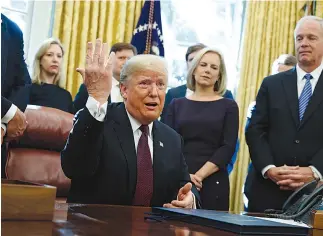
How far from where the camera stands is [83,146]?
6.83 ft

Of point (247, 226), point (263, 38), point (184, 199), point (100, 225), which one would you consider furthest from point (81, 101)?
point (263, 38)

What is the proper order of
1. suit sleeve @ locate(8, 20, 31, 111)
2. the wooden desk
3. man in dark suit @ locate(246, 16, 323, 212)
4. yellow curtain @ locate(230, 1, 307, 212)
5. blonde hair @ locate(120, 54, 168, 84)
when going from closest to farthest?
the wooden desk → blonde hair @ locate(120, 54, 168, 84) → suit sleeve @ locate(8, 20, 31, 111) → man in dark suit @ locate(246, 16, 323, 212) → yellow curtain @ locate(230, 1, 307, 212)

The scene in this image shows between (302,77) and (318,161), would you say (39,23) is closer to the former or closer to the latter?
(302,77)

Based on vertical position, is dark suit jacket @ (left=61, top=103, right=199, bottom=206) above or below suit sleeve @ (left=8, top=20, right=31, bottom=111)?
below

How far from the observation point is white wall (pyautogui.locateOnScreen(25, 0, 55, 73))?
5.64 meters

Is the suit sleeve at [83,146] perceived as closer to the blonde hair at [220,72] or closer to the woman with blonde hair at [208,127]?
the woman with blonde hair at [208,127]

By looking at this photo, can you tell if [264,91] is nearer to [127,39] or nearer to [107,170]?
[107,170]

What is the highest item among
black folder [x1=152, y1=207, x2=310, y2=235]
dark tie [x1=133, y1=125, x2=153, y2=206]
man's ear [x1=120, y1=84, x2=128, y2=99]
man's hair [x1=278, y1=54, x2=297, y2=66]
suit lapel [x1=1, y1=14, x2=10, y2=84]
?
man's hair [x1=278, y1=54, x2=297, y2=66]

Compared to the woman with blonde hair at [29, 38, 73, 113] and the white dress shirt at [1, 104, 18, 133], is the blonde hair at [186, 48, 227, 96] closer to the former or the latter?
the woman with blonde hair at [29, 38, 73, 113]

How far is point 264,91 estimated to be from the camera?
11.5 feet

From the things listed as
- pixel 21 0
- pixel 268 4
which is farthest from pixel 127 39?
pixel 268 4

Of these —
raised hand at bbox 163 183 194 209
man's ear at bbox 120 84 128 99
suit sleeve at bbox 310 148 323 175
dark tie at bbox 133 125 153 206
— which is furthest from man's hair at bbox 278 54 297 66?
raised hand at bbox 163 183 194 209

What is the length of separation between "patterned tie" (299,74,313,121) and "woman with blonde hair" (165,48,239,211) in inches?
18.8

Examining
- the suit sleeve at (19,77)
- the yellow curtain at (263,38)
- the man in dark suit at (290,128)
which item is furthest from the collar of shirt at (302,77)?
the yellow curtain at (263,38)
